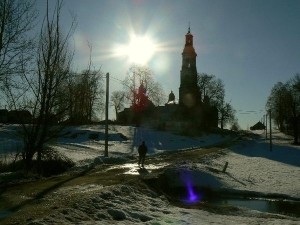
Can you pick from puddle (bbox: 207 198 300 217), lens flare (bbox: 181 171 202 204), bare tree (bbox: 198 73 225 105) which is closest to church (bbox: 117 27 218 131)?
bare tree (bbox: 198 73 225 105)

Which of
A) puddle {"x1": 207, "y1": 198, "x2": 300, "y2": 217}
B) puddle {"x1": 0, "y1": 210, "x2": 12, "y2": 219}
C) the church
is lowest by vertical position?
puddle {"x1": 207, "y1": 198, "x2": 300, "y2": 217}

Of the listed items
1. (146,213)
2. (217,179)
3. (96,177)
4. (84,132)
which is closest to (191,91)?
(84,132)

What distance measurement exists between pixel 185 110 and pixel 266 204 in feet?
244

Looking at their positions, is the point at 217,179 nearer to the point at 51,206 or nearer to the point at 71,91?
the point at 71,91

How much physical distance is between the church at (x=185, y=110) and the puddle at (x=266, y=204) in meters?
65.7

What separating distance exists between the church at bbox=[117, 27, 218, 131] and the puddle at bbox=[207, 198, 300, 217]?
6570 cm

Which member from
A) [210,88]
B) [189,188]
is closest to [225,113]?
[210,88]

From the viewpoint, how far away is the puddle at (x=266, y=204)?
18.1 meters

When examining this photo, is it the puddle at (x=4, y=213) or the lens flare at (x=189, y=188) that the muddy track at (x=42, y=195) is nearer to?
the puddle at (x=4, y=213)

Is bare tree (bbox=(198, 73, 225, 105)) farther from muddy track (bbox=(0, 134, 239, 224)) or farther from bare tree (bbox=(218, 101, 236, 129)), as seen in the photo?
muddy track (bbox=(0, 134, 239, 224))

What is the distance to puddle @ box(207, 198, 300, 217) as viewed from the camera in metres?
18.1

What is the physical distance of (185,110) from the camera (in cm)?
9419

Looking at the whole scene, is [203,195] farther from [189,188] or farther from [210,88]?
[210,88]

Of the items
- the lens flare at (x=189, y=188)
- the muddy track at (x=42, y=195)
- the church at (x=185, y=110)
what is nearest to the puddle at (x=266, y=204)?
the lens flare at (x=189, y=188)
